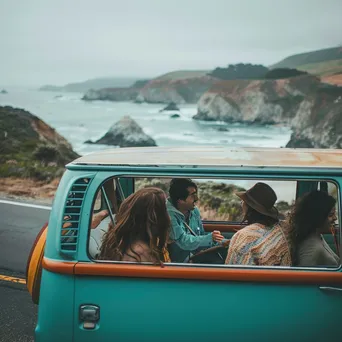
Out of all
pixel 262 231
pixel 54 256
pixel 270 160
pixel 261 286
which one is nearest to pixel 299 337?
pixel 261 286

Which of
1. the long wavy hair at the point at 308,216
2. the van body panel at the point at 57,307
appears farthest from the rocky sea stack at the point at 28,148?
the long wavy hair at the point at 308,216

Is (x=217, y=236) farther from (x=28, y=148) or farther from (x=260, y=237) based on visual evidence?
(x=28, y=148)

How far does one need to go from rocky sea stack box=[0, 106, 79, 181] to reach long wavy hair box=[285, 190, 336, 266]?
1175cm

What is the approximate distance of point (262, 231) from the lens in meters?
3.41

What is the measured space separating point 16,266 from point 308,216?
4372mm

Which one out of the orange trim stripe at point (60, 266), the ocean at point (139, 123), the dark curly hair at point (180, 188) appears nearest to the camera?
the orange trim stripe at point (60, 266)

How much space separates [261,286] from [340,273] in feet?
1.56

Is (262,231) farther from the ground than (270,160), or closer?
closer

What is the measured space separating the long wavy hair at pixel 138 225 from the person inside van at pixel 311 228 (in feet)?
3.01

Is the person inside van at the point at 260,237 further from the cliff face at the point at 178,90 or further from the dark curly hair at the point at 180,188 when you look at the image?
the cliff face at the point at 178,90

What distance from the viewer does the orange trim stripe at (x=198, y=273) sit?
3.01 m

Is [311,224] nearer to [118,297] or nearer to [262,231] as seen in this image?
[262,231]

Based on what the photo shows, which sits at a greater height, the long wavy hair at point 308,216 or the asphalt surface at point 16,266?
the long wavy hair at point 308,216

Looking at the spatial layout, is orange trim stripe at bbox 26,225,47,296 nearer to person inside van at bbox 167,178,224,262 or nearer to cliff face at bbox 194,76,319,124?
person inside van at bbox 167,178,224,262
